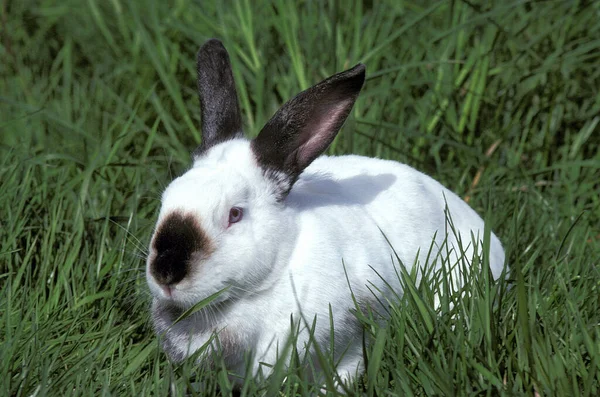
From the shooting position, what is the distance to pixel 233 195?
3123mm

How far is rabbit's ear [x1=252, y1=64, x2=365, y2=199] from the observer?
324cm

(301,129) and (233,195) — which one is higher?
(301,129)

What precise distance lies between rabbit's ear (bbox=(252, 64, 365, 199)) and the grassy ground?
62cm

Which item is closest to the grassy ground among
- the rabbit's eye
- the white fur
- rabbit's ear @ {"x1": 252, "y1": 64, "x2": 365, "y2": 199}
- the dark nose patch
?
the white fur

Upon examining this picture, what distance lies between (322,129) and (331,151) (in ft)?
4.47

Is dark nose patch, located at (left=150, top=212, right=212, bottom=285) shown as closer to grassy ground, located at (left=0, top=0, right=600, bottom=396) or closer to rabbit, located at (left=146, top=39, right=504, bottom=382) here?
rabbit, located at (left=146, top=39, right=504, bottom=382)

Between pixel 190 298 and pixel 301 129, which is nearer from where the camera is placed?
pixel 190 298

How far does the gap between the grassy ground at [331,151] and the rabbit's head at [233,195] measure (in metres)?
0.33

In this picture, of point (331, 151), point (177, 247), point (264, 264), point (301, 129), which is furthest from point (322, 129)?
point (331, 151)

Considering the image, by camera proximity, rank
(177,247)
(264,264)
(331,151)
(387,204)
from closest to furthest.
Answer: (177,247) < (264,264) < (387,204) < (331,151)

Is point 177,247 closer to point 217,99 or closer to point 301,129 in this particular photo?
point 301,129

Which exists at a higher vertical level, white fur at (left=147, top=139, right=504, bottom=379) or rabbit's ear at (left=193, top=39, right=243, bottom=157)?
rabbit's ear at (left=193, top=39, right=243, bottom=157)

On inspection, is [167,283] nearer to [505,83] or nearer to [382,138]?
[382,138]

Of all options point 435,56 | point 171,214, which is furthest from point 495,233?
point 171,214
